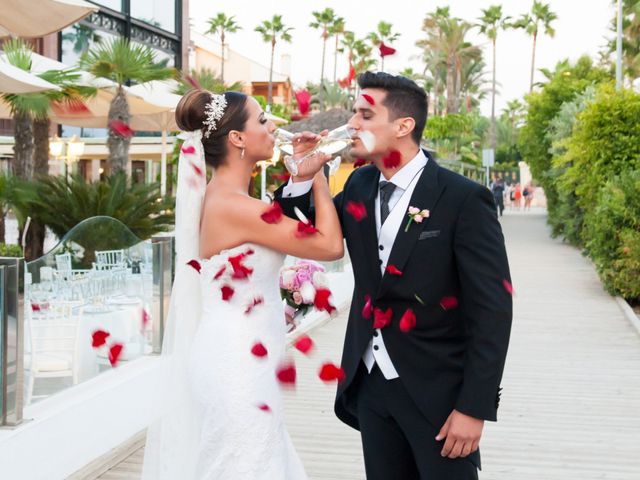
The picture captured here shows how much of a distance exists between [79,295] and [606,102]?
1615 cm

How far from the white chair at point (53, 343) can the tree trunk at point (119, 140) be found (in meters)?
11.8

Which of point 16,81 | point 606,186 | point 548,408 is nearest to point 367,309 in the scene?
point 548,408

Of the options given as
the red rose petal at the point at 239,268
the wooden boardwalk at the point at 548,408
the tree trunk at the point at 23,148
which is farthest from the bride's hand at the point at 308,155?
the tree trunk at the point at 23,148

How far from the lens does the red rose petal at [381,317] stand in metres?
3.05

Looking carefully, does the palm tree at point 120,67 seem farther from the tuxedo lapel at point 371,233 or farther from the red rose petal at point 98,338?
the tuxedo lapel at point 371,233

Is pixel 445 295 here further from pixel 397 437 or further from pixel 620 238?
pixel 620 238

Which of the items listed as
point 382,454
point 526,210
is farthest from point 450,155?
point 382,454

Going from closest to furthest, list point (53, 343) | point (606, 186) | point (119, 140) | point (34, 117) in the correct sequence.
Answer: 1. point (53, 343)
2. point (34, 117)
3. point (606, 186)
4. point (119, 140)

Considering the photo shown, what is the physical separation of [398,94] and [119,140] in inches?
663

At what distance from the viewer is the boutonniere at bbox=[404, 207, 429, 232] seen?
299 centimetres

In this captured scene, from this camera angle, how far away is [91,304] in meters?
6.40

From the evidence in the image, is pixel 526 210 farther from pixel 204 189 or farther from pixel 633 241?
pixel 204 189

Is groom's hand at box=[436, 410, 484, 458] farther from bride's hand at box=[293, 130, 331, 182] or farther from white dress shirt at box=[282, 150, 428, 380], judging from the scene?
bride's hand at box=[293, 130, 331, 182]

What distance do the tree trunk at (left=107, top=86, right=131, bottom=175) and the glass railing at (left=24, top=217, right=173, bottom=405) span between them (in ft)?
35.6
